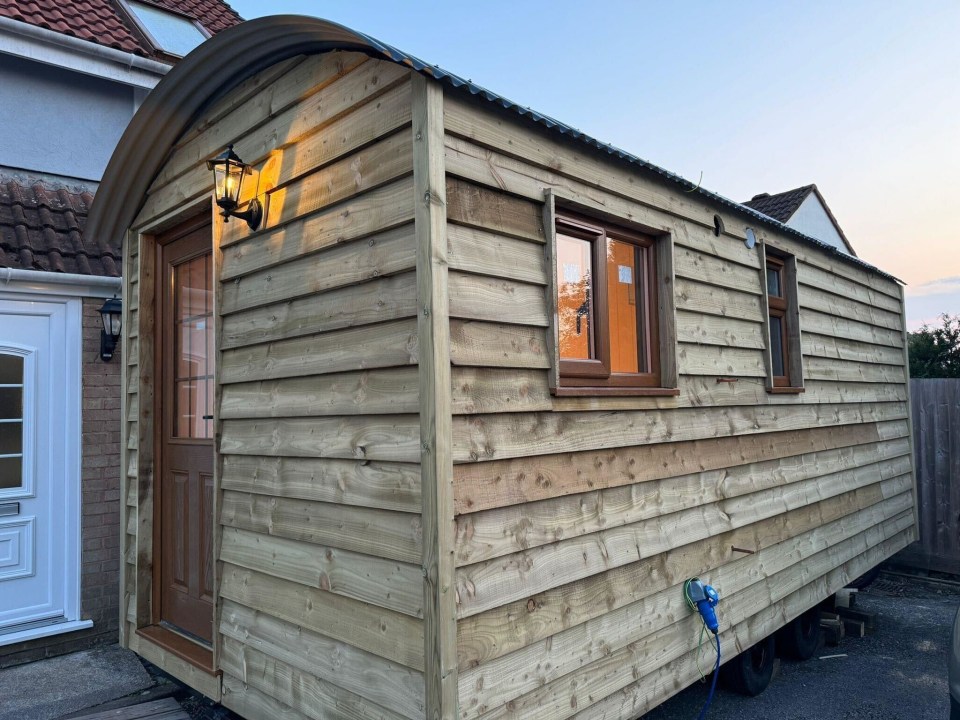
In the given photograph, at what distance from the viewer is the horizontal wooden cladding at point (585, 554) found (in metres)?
2.51

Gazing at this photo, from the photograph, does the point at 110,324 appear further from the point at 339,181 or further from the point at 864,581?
the point at 864,581

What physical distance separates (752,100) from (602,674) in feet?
26.4

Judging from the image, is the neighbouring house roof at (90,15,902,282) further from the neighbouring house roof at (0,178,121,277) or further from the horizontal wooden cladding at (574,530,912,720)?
the horizontal wooden cladding at (574,530,912,720)

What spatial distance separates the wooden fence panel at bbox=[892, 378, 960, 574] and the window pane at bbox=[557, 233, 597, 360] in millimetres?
6603

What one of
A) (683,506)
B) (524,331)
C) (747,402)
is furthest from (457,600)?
(747,402)

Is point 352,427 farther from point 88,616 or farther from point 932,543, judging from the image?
point 932,543

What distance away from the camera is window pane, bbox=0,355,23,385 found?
4734 mm

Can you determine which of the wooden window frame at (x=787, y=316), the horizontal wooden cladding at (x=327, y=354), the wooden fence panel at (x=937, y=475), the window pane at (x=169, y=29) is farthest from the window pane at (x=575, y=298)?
the wooden fence panel at (x=937, y=475)

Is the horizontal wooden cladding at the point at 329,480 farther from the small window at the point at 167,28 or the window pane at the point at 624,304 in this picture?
the small window at the point at 167,28

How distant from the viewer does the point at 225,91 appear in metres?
3.61

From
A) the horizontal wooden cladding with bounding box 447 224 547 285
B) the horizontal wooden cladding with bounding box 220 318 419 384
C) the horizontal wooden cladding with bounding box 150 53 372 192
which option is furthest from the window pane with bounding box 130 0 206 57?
the horizontal wooden cladding with bounding box 447 224 547 285

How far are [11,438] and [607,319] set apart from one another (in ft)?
13.8

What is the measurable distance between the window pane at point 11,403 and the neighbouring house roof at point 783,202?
11.9 meters

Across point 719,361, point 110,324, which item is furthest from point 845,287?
point 110,324
